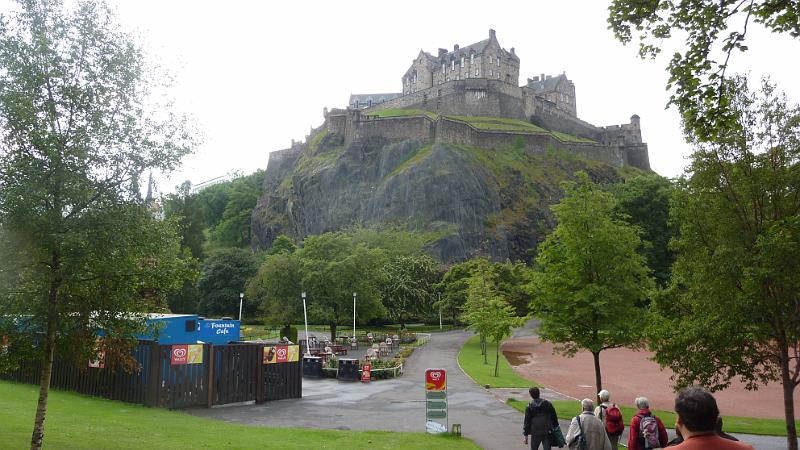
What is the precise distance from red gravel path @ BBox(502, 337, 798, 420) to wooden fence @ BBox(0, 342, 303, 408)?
39.0ft

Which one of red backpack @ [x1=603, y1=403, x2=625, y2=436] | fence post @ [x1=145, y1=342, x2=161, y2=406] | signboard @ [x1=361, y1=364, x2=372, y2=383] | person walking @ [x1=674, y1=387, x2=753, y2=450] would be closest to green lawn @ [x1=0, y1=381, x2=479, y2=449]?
fence post @ [x1=145, y1=342, x2=161, y2=406]

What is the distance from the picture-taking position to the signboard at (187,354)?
17062mm

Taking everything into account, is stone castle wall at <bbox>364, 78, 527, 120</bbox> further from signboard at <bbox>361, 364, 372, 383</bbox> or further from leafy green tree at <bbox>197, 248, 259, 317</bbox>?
signboard at <bbox>361, 364, 372, 383</bbox>

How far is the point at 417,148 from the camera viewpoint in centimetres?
8481

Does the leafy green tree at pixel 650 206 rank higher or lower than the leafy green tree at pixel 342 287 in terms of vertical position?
higher

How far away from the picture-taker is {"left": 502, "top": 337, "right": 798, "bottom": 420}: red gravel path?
70.0 feet

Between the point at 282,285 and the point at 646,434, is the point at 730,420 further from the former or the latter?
the point at 282,285

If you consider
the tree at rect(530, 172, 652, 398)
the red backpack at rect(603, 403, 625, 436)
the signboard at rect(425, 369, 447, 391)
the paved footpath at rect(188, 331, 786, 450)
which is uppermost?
the tree at rect(530, 172, 652, 398)

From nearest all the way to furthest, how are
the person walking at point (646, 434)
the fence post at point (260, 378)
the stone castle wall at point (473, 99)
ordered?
the person walking at point (646, 434)
the fence post at point (260, 378)
the stone castle wall at point (473, 99)

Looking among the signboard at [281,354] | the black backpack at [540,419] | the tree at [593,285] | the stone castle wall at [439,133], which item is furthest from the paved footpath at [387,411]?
the stone castle wall at [439,133]

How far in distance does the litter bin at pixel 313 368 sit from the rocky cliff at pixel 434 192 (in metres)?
44.2

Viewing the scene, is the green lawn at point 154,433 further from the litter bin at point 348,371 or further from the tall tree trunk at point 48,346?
the litter bin at point 348,371

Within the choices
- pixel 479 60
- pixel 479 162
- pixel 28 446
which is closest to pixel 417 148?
pixel 479 162

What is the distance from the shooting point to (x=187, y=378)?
1745cm
